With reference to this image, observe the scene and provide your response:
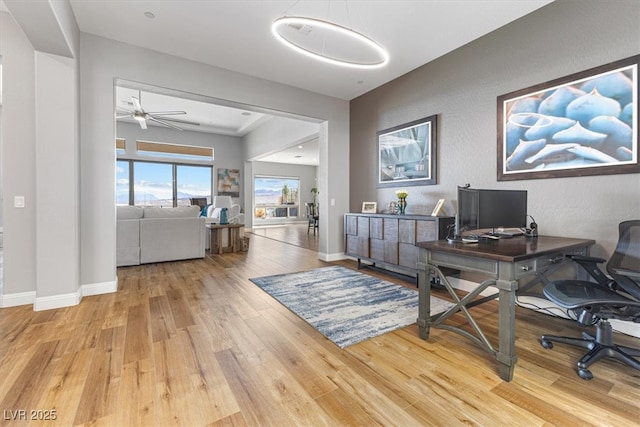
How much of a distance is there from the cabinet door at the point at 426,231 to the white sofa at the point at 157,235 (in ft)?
12.8

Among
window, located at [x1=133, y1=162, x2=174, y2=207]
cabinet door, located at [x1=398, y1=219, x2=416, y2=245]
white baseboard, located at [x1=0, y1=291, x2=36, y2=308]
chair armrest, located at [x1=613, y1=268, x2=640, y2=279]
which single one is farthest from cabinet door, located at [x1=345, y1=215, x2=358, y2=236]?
window, located at [x1=133, y1=162, x2=174, y2=207]

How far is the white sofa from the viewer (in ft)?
14.8

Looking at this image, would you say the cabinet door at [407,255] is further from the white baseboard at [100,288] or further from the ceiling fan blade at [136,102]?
the ceiling fan blade at [136,102]

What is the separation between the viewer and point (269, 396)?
1534 mm

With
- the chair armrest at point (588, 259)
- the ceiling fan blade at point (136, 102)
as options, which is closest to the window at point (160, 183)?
the ceiling fan blade at point (136, 102)

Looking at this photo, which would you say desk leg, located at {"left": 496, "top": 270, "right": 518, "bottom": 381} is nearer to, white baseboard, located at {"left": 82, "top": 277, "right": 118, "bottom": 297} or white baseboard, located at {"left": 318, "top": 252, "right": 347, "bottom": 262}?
white baseboard, located at {"left": 318, "top": 252, "right": 347, "bottom": 262}

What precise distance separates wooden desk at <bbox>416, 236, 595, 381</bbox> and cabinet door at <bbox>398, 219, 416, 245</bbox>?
4.14 ft

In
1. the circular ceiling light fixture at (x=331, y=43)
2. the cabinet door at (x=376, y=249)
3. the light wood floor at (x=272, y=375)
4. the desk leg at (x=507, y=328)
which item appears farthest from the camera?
the cabinet door at (x=376, y=249)

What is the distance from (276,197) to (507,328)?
11.4 meters

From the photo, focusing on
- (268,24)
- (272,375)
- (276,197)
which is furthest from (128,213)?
(276,197)

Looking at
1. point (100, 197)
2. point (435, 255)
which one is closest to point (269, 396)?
point (435, 255)

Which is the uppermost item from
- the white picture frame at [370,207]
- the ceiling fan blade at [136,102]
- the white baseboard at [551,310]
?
the ceiling fan blade at [136,102]

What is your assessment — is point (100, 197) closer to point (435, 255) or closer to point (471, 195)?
point (435, 255)

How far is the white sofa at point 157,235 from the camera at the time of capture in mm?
4520
